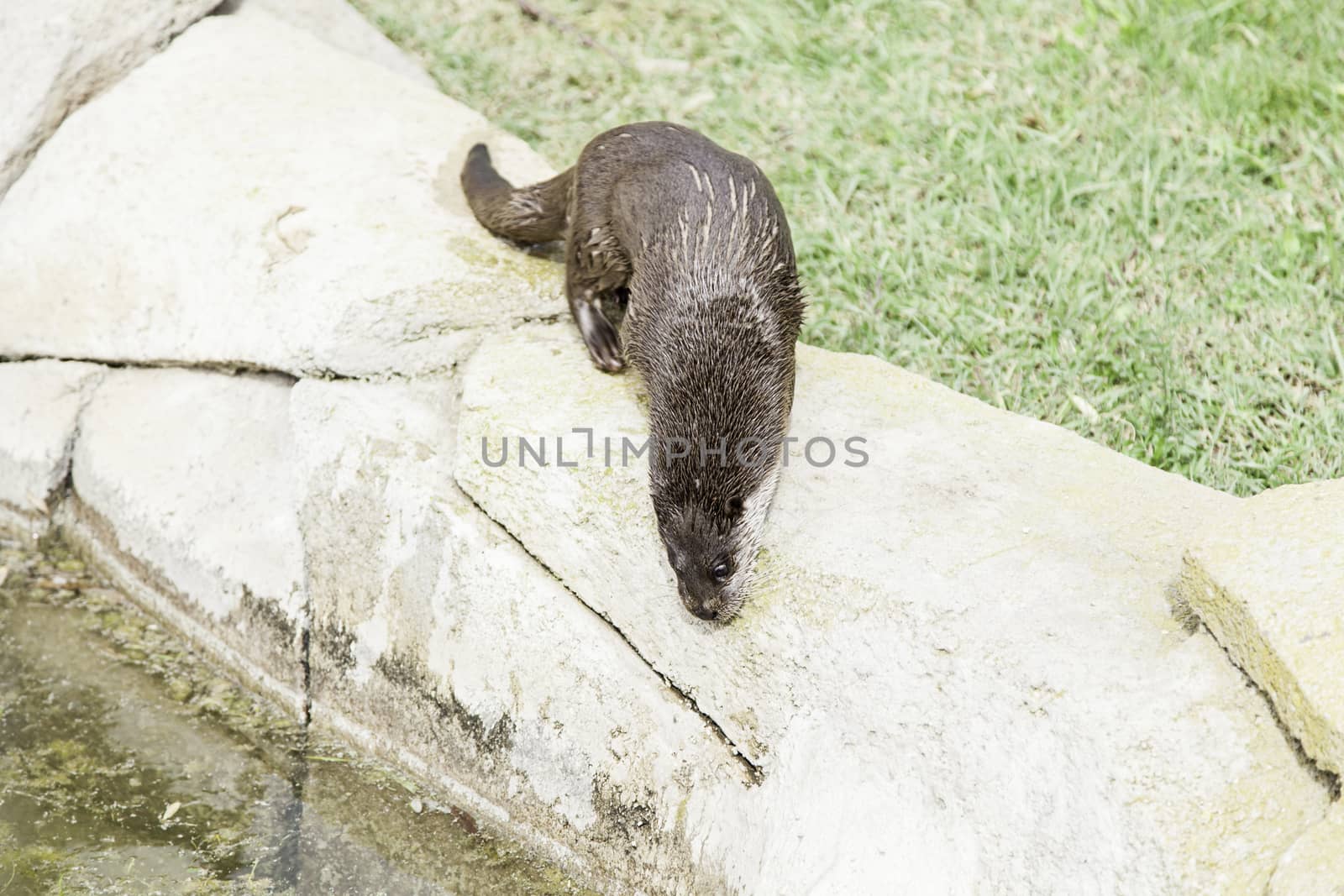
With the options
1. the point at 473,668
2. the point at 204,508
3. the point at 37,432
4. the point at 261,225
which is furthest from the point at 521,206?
the point at 37,432

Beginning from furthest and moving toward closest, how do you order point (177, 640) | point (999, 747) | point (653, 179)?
point (177, 640)
point (653, 179)
point (999, 747)

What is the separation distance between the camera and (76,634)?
356 cm

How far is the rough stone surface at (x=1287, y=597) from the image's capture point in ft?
6.61

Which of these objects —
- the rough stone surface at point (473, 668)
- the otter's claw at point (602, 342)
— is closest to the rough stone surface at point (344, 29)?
the otter's claw at point (602, 342)

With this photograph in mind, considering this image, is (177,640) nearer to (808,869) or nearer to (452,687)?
(452,687)

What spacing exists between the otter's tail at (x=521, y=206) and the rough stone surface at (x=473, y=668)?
59 cm

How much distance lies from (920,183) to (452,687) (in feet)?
7.84

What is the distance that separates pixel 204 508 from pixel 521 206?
46.5 inches

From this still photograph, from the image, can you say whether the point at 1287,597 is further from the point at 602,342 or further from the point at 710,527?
the point at 602,342

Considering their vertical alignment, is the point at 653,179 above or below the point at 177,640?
above

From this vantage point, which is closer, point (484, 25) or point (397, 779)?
point (397, 779)

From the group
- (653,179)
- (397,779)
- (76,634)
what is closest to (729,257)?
(653,179)

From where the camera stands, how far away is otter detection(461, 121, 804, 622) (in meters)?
2.65

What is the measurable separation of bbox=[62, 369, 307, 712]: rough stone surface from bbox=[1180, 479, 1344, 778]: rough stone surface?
84.5 inches
